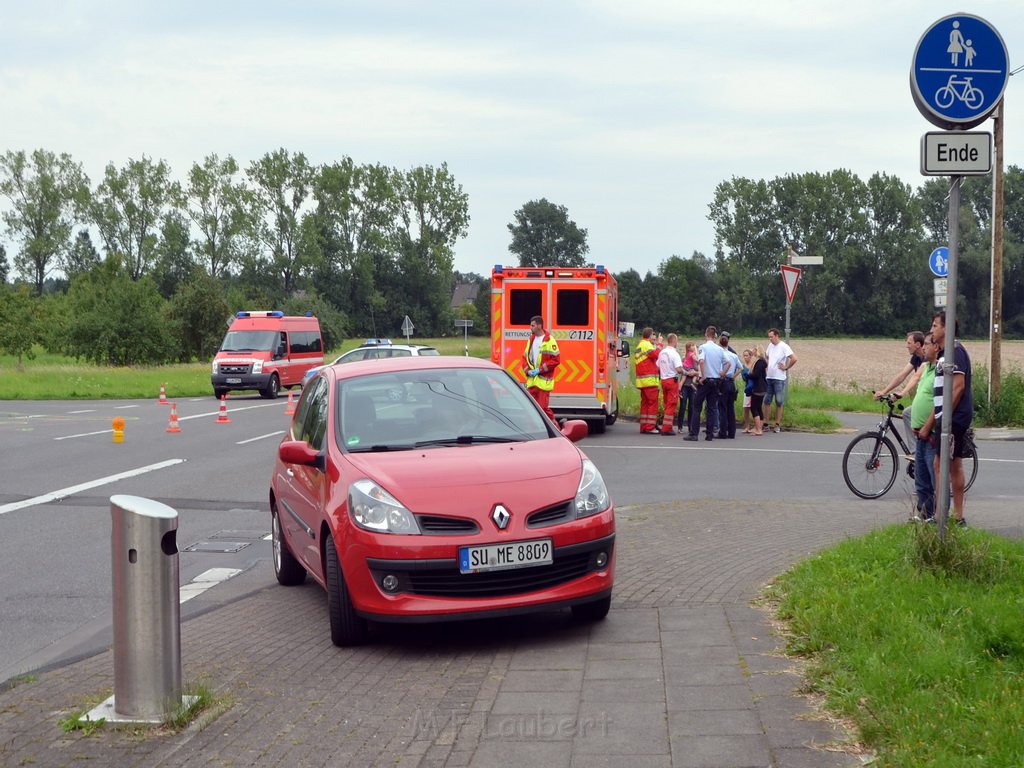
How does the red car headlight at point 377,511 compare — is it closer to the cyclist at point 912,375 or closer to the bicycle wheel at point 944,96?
the bicycle wheel at point 944,96

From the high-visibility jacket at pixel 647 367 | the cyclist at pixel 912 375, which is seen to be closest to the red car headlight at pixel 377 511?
the cyclist at pixel 912 375

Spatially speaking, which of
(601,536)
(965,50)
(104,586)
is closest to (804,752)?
(601,536)

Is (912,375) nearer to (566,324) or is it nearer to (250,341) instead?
(566,324)

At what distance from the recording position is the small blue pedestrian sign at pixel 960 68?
272 inches

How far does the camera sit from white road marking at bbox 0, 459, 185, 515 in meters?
12.5

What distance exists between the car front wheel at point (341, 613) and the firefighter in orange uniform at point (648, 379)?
14359 millimetres

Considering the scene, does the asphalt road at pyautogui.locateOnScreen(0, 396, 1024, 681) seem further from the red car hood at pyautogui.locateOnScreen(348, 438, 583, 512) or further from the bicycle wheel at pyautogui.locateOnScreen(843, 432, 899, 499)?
the red car hood at pyautogui.locateOnScreen(348, 438, 583, 512)

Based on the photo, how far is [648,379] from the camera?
20.7m

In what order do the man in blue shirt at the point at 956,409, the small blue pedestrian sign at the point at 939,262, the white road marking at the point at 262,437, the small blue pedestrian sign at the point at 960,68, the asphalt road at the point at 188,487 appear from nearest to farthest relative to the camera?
1. the small blue pedestrian sign at the point at 960,68
2. the asphalt road at the point at 188,487
3. the man in blue shirt at the point at 956,409
4. the white road marking at the point at 262,437
5. the small blue pedestrian sign at the point at 939,262

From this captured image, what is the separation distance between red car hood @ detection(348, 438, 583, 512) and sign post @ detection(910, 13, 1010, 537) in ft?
7.78

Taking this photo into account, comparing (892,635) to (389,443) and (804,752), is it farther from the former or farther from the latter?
(389,443)

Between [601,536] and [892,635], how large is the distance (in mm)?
1614

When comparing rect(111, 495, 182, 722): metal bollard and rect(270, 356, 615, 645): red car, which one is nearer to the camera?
rect(111, 495, 182, 722): metal bollard

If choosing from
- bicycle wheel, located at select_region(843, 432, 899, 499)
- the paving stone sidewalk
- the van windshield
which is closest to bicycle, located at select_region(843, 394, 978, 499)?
bicycle wheel, located at select_region(843, 432, 899, 499)
